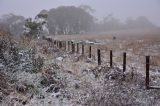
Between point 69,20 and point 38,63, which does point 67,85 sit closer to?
point 38,63

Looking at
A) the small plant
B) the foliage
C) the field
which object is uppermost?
the foliage

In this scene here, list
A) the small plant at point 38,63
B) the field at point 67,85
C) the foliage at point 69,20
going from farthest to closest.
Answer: the foliage at point 69,20
the small plant at point 38,63
the field at point 67,85

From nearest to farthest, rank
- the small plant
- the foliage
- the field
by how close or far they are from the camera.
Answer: the field, the small plant, the foliage

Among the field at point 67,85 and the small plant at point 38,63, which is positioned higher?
the small plant at point 38,63

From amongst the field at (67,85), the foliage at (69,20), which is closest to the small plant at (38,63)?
the field at (67,85)

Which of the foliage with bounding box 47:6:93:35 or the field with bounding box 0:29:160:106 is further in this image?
the foliage with bounding box 47:6:93:35

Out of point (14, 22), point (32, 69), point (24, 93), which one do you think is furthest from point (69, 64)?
point (14, 22)

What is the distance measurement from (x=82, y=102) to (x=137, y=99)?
1.83 m

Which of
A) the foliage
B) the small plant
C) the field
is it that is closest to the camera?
the field

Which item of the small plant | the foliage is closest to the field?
the small plant

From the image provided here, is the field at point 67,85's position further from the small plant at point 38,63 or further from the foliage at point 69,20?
the foliage at point 69,20

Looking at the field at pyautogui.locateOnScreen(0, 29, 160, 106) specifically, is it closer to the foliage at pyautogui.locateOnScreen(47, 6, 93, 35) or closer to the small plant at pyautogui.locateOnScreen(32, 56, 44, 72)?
the small plant at pyautogui.locateOnScreen(32, 56, 44, 72)

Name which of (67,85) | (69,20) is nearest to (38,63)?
(67,85)

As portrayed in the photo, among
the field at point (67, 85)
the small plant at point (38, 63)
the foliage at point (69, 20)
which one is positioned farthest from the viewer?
the foliage at point (69, 20)
